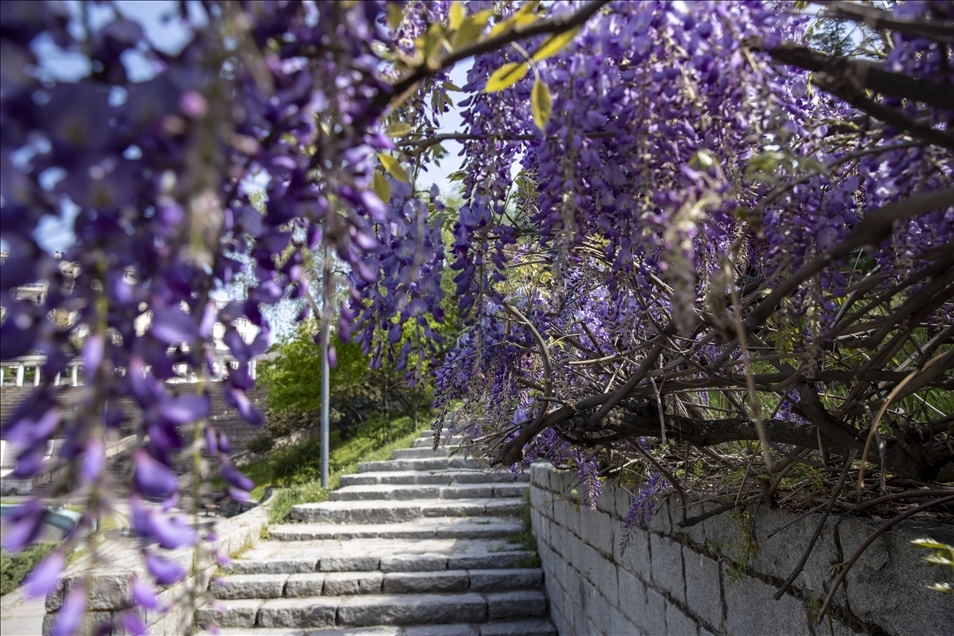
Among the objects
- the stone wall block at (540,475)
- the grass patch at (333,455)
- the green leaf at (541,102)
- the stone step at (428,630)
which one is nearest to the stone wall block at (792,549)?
the green leaf at (541,102)

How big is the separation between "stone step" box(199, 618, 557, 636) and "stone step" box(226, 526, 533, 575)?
727 millimetres

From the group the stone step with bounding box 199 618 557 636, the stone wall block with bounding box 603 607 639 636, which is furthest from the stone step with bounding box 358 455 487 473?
the stone wall block with bounding box 603 607 639 636

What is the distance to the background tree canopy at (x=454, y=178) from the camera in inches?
18.1

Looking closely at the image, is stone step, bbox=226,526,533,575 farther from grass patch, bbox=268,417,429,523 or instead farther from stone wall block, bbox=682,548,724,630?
stone wall block, bbox=682,548,724,630

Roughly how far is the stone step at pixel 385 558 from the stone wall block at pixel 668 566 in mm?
3518

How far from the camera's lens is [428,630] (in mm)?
5297

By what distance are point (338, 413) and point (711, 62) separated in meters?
14.6

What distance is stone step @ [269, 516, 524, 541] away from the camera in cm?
699

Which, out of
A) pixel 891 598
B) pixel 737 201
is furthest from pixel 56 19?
pixel 891 598

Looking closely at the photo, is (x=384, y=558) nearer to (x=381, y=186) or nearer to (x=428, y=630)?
(x=428, y=630)

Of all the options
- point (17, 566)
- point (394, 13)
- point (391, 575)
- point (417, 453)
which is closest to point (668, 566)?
point (394, 13)

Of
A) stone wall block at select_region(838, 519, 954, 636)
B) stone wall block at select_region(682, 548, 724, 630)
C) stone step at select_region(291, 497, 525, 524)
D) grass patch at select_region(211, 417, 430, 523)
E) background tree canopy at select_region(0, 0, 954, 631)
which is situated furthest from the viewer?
grass patch at select_region(211, 417, 430, 523)

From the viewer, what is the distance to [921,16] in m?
0.77

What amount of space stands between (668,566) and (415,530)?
16.1 feet
